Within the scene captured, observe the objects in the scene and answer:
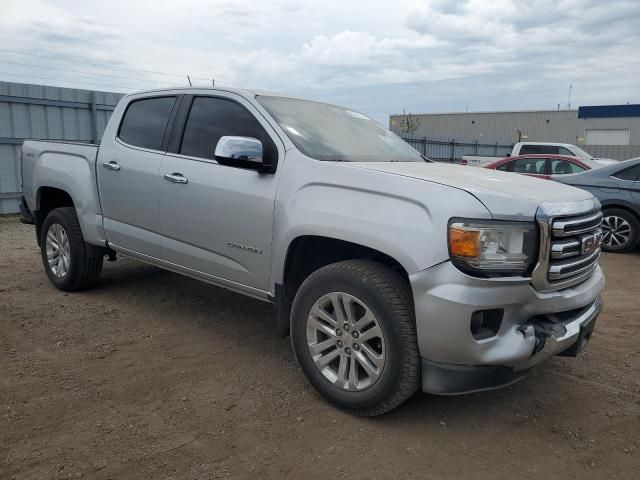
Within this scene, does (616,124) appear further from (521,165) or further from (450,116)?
(521,165)

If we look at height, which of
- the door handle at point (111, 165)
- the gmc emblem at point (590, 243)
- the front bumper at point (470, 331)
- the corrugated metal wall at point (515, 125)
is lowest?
the front bumper at point (470, 331)

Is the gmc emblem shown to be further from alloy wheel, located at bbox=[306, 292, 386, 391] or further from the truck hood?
alloy wheel, located at bbox=[306, 292, 386, 391]

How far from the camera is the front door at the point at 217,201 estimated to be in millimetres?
3639

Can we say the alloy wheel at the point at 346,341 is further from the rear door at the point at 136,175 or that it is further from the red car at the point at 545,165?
the red car at the point at 545,165

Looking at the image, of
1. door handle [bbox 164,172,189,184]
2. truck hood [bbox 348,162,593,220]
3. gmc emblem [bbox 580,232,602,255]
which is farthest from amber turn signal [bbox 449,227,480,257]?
door handle [bbox 164,172,189,184]

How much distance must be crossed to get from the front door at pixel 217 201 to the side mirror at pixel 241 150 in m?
0.12

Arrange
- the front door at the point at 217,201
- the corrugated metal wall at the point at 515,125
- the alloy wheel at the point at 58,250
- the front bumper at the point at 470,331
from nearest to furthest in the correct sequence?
the front bumper at the point at 470,331
the front door at the point at 217,201
the alloy wheel at the point at 58,250
the corrugated metal wall at the point at 515,125

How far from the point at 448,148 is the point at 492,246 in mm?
22325

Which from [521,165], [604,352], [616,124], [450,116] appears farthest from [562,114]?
[604,352]

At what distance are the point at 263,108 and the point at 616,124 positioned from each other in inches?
1651

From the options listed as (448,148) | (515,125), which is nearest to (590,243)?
(448,148)

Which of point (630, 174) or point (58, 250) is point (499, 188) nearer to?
point (58, 250)

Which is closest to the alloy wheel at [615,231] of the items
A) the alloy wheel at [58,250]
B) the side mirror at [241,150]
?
the side mirror at [241,150]

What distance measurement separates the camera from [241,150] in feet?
11.6
